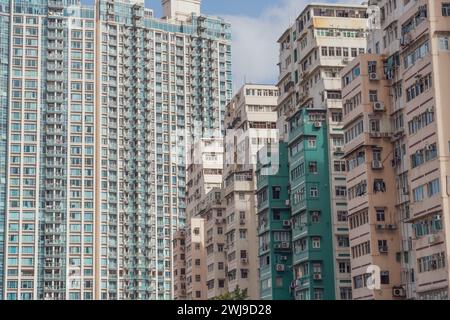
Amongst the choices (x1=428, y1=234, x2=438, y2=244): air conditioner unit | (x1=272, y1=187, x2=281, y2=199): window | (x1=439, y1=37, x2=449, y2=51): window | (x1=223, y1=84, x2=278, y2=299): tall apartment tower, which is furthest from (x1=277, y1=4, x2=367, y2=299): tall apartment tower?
(x1=439, y1=37, x2=449, y2=51): window

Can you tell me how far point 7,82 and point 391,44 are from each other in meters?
92.7

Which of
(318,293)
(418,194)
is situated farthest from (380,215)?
(318,293)

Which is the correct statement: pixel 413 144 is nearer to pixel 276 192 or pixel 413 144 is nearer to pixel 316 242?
pixel 316 242

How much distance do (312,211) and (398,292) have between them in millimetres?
14425

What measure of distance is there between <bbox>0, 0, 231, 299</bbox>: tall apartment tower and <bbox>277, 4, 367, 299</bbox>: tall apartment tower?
64.0 meters

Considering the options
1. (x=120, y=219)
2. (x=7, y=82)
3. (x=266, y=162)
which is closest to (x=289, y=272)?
(x=266, y=162)

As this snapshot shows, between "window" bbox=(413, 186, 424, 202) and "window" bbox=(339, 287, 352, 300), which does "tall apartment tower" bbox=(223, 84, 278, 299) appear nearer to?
"window" bbox=(339, 287, 352, 300)

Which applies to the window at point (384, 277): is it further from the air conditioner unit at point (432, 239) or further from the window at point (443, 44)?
the window at point (443, 44)

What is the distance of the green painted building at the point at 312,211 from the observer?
227 feet

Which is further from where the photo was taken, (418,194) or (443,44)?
(418,194)

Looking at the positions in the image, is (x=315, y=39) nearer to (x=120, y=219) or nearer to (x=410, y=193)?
(x=410, y=193)

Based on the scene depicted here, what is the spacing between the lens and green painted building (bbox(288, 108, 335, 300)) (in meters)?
69.2

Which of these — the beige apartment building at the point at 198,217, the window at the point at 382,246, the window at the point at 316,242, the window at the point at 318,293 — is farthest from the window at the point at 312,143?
the beige apartment building at the point at 198,217

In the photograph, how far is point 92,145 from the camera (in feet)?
463
